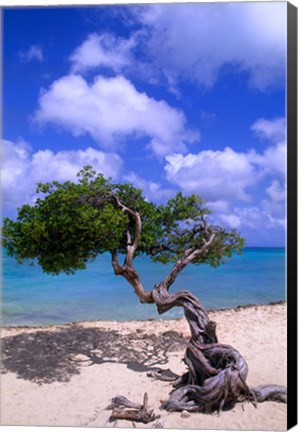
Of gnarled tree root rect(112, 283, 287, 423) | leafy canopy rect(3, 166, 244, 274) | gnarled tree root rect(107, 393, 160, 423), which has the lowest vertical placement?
gnarled tree root rect(107, 393, 160, 423)

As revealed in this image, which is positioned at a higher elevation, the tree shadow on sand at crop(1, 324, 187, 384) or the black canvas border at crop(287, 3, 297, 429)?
the black canvas border at crop(287, 3, 297, 429)

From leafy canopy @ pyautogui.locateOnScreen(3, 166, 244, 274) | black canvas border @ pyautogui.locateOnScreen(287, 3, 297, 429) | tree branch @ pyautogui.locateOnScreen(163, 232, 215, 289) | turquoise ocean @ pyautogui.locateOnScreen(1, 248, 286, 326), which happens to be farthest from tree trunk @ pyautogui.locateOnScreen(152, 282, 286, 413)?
turquoise ocean @ pyautogui.locateOnScreen(1, 248, 286, 326)

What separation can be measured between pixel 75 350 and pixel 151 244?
175cm

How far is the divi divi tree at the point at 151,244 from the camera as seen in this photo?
15.3 ft

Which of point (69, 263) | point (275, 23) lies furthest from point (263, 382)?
point (275, 23)

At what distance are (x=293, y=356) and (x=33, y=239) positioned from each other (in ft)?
9.28

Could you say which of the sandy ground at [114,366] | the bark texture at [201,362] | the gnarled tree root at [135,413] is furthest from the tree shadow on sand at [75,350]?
the gnarled tree root at [135,413]

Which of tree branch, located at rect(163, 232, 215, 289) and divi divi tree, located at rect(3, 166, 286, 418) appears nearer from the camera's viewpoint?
divi divi tree, located at rect(3, 166, 286, 418)

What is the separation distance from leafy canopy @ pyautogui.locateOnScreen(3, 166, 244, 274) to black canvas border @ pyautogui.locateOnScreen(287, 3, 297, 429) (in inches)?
40.1

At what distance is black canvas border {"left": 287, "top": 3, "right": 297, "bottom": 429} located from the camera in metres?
4.39

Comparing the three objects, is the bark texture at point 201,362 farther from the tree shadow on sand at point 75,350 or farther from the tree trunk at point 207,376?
the tree shadow on sand at point 75,350

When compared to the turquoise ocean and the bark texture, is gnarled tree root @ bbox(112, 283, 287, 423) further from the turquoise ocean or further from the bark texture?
the turquoise ocean

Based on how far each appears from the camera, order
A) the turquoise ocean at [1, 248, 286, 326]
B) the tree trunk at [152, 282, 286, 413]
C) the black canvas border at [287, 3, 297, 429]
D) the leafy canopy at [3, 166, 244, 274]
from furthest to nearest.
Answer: the turquoise ocean at [1, 248, 286, 326] → the leafy canopy at [3, 166, 244, 274] → the tree trunk at [152, 282, 286, 413] → the black canvas border at [287, 3, 297, 429]

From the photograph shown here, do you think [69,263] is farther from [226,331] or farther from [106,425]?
[226,331]
